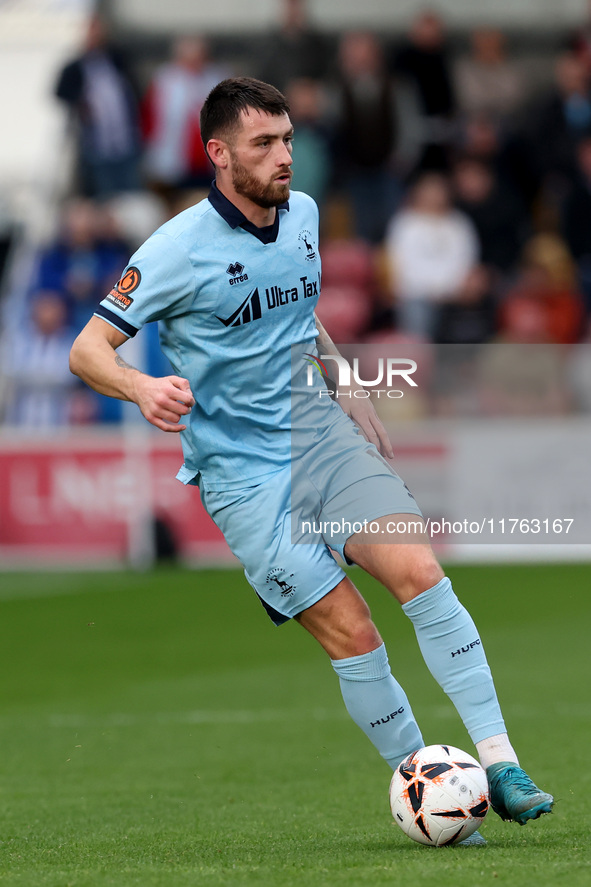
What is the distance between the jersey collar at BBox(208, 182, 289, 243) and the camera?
4.85 m

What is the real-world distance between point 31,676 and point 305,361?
536 cm

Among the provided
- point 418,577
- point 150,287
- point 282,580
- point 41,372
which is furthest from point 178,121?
point 418,577

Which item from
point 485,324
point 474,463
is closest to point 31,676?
point 474,463

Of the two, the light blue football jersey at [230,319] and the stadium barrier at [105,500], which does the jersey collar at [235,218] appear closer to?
the light blue football jersey at [230,319]

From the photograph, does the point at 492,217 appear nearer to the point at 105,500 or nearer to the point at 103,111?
the point at 103,111

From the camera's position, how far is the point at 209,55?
59.2 feet

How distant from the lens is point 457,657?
15.2 ft

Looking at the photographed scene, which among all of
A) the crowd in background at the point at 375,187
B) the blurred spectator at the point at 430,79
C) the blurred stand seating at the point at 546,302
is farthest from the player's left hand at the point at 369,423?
the blurred spectator at the point at 430,79

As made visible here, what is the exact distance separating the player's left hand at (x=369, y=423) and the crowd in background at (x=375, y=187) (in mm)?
9307

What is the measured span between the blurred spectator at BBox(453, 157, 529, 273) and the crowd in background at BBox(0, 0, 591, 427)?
0.01 m

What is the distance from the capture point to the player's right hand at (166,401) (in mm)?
4219

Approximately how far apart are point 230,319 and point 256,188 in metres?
0.42

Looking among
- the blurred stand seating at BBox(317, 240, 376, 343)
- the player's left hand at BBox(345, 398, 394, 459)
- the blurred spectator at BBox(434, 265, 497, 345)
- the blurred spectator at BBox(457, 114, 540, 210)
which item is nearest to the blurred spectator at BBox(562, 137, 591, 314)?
the blurred spectator at BBox(457, 114, 540, 210)

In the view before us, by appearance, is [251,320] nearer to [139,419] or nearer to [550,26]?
[139,419]
